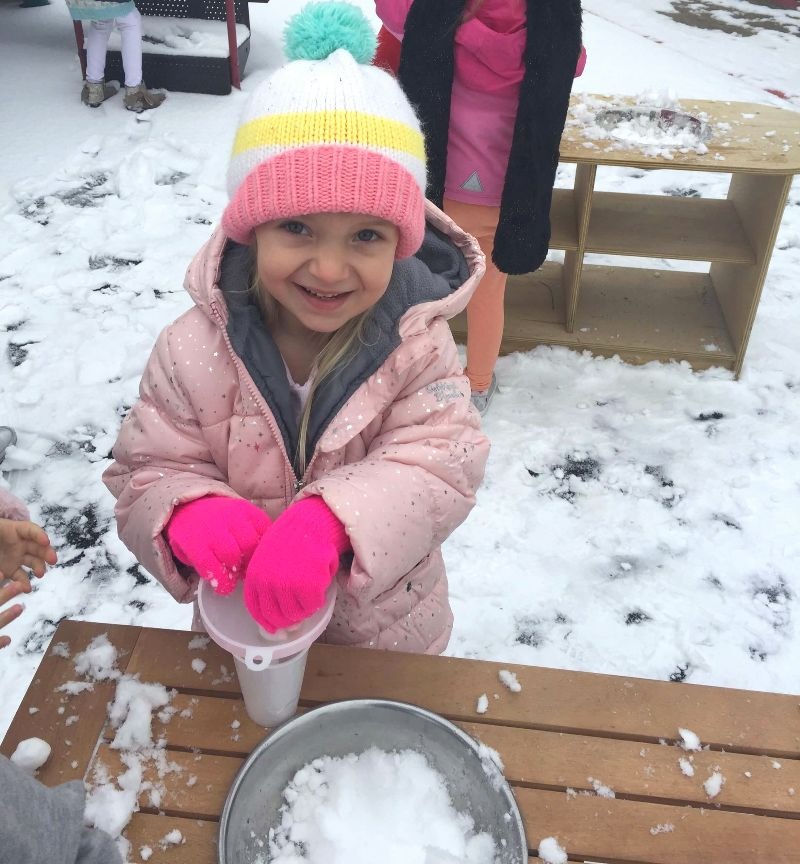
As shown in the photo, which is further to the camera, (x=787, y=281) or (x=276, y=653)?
(x=787, y=281)

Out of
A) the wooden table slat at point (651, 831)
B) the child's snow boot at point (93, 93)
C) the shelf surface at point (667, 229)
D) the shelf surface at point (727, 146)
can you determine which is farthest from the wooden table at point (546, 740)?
the child's snow boot at point (93, 93)

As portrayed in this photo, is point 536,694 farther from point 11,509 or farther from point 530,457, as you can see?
point 530,457

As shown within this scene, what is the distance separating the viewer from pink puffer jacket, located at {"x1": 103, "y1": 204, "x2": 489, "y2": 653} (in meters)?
1.23

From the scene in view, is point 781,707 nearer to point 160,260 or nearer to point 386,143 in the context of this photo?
point 386,143

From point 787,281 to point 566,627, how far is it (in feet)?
8.02

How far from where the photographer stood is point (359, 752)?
3.78 feet

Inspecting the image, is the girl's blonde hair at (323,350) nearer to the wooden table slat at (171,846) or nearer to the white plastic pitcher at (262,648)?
the white plastic pitcher at (262,648)

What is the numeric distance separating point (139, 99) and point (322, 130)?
4667 mm

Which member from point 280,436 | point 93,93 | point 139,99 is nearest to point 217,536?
point 280,436

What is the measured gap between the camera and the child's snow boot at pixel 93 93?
5.17m

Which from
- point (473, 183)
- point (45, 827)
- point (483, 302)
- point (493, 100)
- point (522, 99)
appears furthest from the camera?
point (483, 302)

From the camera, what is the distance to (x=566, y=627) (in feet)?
7.46

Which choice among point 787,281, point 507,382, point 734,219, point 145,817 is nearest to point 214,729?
point 145,817

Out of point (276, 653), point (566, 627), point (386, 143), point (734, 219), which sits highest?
point (386, 143)
